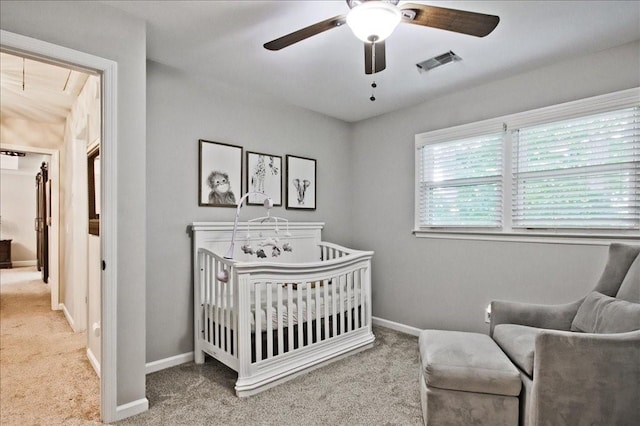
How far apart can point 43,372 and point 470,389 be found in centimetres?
295

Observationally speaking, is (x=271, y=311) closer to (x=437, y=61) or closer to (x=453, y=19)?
(x=453, y=19)

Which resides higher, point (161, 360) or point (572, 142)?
point (572, 142)

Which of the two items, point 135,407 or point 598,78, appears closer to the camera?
point 135,407

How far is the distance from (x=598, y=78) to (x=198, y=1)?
2717mm

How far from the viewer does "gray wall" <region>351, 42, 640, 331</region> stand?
2516mm

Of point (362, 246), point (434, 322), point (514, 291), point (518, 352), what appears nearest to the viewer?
point (518, 352)

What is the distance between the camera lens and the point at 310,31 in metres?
1.64

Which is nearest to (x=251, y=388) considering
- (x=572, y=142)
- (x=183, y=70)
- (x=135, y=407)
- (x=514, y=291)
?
(x=135, y=407)

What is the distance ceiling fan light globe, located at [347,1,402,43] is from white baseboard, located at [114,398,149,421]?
2318 mm

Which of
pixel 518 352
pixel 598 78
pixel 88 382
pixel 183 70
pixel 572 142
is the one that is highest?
pixel 183 70

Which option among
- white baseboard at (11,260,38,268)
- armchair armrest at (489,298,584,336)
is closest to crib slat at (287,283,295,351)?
armchair armrest at (489,298,584,336)

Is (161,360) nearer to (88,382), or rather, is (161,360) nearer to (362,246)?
(88,382)

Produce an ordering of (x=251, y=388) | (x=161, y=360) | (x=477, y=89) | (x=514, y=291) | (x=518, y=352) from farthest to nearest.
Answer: (x=477, y=89), (x=514, y=291), (x=161, y=360), (x=251, y=388), (x=518, y=352)

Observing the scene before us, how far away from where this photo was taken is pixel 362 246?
412 centimetres
